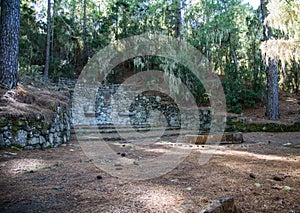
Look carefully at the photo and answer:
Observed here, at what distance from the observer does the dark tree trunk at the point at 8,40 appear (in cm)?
494

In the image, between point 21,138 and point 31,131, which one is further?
point 31,131

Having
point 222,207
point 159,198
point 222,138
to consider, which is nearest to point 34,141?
point 159,198

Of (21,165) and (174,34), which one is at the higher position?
(174,34)

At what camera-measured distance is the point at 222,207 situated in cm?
141

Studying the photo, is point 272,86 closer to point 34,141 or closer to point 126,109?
point 126,109

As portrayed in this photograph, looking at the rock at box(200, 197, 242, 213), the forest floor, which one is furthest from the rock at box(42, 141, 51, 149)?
the rock at box(200, 197, 242, 213)

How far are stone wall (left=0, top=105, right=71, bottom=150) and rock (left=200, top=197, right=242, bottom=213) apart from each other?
141 inches

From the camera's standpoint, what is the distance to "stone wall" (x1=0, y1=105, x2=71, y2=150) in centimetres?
369

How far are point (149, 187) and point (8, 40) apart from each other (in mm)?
4809

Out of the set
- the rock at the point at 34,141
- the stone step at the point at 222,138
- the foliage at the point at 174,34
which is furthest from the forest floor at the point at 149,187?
the foliage at the point at 174,34

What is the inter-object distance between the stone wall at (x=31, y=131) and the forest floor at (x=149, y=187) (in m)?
0.42

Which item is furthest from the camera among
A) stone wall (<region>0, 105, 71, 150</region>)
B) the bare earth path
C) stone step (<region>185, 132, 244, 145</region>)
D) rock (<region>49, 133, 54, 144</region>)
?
stone step (<region>185, 132, 244, 145</region>)

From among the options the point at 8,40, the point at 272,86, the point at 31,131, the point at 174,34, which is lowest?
the point at 31,131

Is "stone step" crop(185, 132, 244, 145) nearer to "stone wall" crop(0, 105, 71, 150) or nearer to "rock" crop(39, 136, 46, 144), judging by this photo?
"stone wall" crop(0, 105, 71, 150)
